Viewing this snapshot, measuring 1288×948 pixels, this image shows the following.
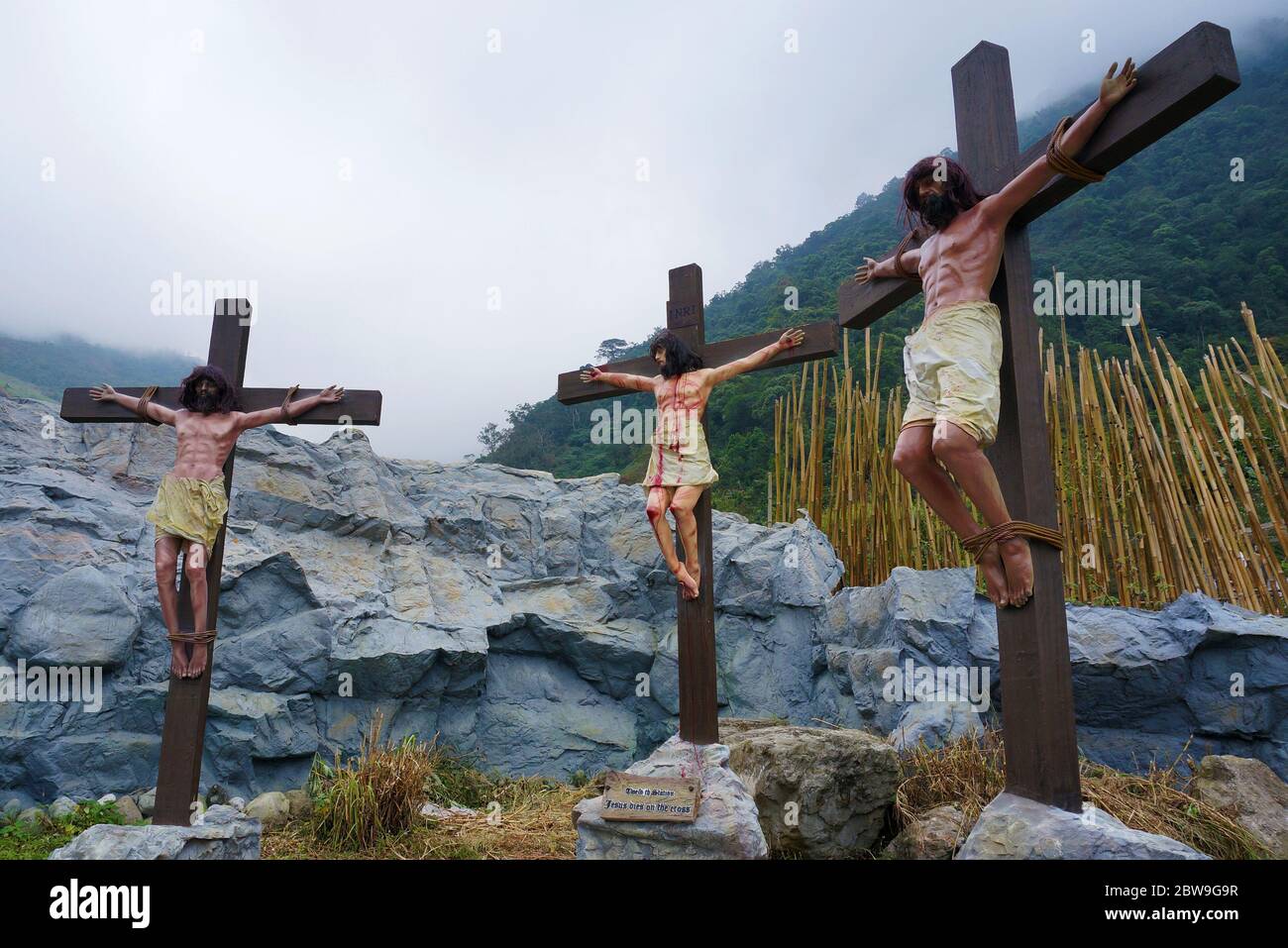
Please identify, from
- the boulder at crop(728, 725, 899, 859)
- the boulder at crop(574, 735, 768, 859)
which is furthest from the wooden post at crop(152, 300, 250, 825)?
the boulder at crop(728, 725, 899, 859)

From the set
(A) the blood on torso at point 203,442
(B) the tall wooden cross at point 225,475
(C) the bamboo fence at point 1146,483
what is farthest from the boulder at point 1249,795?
(A) the blood on torso at point 203,442

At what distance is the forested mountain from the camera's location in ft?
56.1

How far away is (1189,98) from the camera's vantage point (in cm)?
308

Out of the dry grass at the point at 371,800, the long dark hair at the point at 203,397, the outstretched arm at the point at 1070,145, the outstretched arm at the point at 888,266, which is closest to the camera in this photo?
the outstretched arm at the point at 1070,145

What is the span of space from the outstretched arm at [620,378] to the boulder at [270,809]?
389 centimetres

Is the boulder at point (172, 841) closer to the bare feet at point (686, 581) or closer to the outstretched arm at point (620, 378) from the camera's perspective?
the bare feet at point (686, 581)

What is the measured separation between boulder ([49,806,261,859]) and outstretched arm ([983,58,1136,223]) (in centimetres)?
513

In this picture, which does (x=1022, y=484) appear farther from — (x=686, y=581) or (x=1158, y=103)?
(x=686, y=581)

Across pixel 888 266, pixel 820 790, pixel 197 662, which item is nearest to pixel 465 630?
pixel 197 662

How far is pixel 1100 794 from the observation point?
4984 mm

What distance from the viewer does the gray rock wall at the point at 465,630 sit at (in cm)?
646

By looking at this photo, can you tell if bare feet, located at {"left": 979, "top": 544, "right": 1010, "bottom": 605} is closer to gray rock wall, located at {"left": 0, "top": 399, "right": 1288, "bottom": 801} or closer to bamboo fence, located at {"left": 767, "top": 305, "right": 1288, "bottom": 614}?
gray rock wall, located at {"left": 0, "top": 399, "right": 1288, "bottom": 801}

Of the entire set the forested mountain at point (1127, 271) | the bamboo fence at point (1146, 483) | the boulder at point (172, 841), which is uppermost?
the forested mountain at point (1127, 271)
